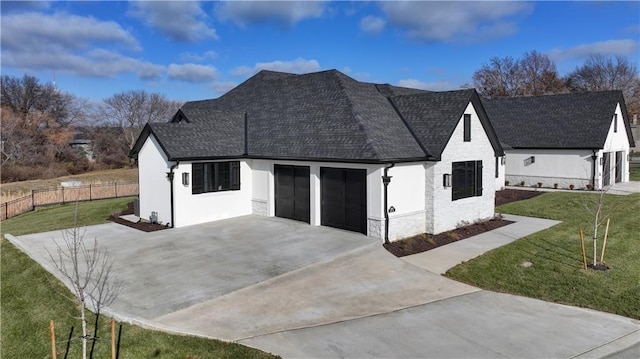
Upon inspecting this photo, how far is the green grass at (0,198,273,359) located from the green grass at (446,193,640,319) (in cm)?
689

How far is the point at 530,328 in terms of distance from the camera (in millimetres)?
7855

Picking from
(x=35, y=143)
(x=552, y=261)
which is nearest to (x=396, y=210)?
(x=552, y=261)

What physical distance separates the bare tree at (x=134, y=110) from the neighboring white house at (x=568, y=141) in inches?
2076

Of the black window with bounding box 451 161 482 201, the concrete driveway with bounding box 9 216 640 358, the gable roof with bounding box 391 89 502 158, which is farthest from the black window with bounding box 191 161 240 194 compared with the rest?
the black window with bounding box 451 161 482 201

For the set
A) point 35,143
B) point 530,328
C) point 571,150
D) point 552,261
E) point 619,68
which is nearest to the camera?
point 530,328

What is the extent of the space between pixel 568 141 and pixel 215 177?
23.3 metres

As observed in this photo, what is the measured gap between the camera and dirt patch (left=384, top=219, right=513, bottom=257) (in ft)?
43.5

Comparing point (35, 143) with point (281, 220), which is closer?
point (281, 220)

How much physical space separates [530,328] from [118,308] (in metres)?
8.05

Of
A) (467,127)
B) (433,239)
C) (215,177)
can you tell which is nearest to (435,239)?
(433,239)

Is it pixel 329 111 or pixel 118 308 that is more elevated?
pixel 329 111

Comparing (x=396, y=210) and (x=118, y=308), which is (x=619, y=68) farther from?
(x=118, y=308)

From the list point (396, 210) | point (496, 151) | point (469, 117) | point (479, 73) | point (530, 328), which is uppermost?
point (479, 73)

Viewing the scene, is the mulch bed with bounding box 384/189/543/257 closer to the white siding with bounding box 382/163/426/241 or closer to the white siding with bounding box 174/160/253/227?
the white siding with bounding box 382/163/426/241
